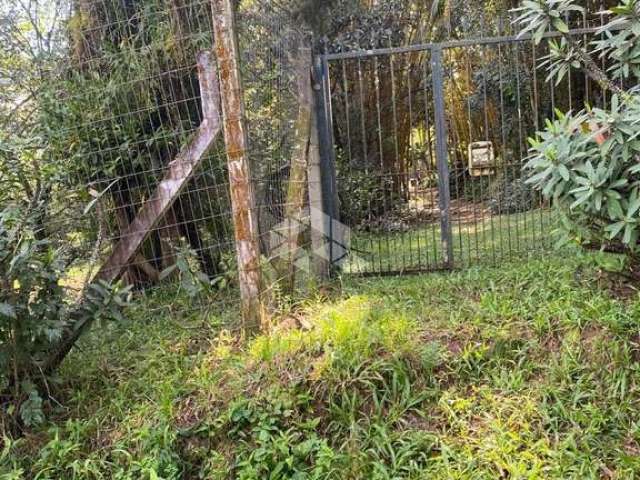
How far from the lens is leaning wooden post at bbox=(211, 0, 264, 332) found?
271 centimetres

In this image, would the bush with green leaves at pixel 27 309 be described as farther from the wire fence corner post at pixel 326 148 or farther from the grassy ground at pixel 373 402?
the wire fence corner post at pixel 326 148

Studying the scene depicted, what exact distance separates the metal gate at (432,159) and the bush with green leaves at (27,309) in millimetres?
2005

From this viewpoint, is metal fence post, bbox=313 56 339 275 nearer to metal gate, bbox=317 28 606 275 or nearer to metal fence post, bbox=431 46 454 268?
metal gate, bbox=317 28 606 275

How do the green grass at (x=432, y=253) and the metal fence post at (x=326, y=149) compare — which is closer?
the metal fence post at (x=326, y=149)

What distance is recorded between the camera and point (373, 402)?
2.43 meters

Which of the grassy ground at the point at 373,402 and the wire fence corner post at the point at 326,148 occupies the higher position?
the wire fence corner post at the point at 326,148

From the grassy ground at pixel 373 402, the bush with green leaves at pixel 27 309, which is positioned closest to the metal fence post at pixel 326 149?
the grassy ground at pixel 373 402

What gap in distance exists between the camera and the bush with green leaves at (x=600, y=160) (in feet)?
8.02

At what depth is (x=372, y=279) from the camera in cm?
409

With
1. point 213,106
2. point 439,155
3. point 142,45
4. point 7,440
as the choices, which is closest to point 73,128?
point 142,45

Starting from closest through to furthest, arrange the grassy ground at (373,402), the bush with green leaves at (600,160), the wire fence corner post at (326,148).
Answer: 1. the grassy ground at (373,402)
2. the bush with green leaves at (600,160)
3. the wire fence corner post at (326,148)

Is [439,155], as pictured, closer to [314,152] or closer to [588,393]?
[314,152]

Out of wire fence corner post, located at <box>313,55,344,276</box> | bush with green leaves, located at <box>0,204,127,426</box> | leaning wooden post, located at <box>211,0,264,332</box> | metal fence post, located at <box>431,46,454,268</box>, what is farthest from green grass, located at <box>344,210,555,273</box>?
bush with green leaves, located at <box>0,204,127,426</box>

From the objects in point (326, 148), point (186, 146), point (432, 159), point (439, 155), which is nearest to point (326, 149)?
point (326, 148)
